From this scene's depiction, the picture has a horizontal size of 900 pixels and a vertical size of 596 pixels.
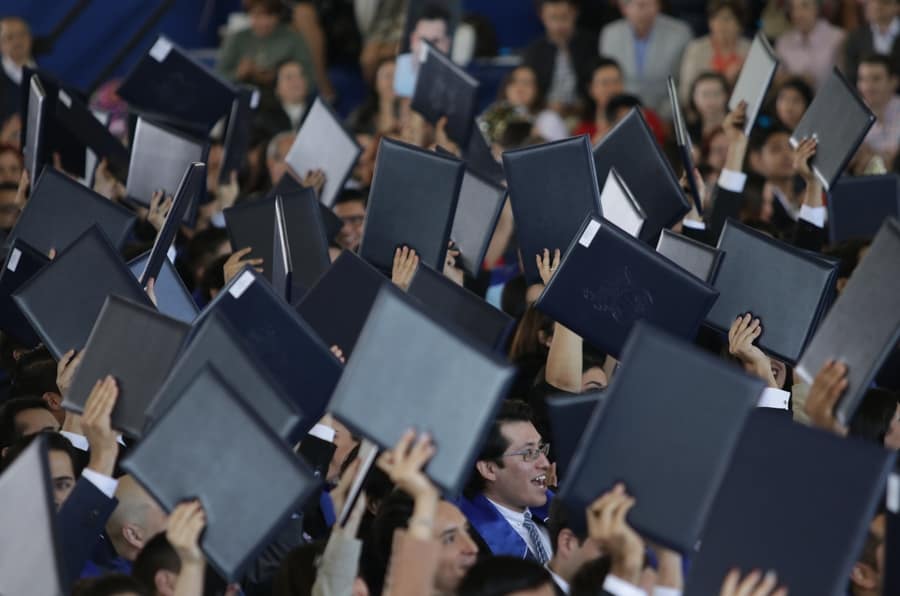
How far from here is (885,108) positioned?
8.46 m

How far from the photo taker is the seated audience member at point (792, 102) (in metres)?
8.20

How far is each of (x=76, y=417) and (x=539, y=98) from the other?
524 centimetres

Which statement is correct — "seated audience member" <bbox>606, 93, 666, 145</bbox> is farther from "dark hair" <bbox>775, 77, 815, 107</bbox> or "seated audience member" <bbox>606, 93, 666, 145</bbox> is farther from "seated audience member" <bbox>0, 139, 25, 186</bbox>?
"seated audience member" <bbox>0, 139, 25, 186</bbox>

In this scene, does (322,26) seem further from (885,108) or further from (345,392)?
(345,392)

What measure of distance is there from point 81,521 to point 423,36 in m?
4.48

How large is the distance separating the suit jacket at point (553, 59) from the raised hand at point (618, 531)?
21.3 feet

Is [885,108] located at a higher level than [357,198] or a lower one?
higher

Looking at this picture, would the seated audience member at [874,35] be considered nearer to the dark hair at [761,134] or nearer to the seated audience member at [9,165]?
the dark hair at [761,134]

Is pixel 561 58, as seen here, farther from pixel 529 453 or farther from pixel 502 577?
pixel 502 577

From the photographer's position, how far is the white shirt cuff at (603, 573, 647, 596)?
2.97m

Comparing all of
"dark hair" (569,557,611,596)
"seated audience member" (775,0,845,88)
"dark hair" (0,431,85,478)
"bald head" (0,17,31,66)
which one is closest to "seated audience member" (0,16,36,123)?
"bald head" (0,17,31,66)

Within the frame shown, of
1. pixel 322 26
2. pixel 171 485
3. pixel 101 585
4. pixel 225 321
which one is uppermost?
pixel 322 26

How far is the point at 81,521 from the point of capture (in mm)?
3611

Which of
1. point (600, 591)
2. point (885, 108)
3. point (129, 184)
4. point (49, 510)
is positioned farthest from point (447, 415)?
point (885, 108)
